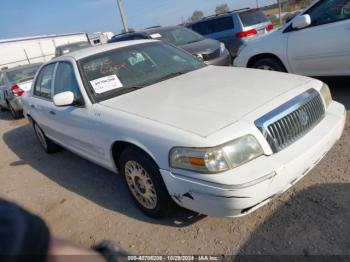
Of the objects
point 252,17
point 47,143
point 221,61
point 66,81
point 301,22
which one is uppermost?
point 66,81

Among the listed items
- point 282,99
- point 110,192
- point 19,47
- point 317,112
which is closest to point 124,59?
point 110,192

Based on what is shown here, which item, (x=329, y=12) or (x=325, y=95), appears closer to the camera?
(x=325, y=95)

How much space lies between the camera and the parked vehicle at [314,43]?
16.0ft

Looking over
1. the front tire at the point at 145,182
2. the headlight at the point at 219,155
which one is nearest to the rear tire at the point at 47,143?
the front tire at the point at 145,182

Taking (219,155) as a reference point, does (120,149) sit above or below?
below

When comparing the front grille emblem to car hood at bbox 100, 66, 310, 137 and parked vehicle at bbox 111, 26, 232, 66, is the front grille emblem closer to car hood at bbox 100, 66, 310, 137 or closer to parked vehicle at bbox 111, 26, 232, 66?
car hood at bbox 100, 66, 310, 137

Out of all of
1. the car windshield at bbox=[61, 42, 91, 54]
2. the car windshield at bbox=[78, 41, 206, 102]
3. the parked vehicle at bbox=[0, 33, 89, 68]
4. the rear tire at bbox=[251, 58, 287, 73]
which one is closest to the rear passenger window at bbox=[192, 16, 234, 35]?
the rear tire at bbox=[251, 58, 287, 73]

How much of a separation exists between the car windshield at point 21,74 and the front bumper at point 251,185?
8.17m

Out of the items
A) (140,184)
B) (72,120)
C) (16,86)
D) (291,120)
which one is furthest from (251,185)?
(16,86)

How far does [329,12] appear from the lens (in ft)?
16.5

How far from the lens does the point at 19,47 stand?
30828 mm

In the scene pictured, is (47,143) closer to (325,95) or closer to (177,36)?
(325,95)

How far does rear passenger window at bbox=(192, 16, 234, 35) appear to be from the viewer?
35.4 ft

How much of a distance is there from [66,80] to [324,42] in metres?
3.73
